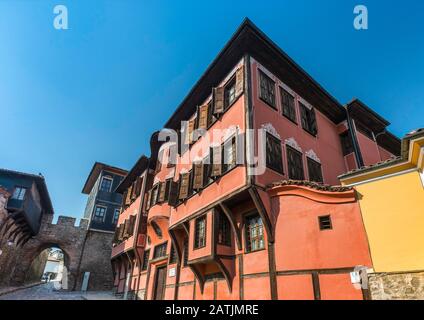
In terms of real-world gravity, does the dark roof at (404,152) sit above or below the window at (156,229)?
below

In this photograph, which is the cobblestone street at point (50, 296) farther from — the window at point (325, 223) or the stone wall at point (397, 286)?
the stone wall at point (397, 286)

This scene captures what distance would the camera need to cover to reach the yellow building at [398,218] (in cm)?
565

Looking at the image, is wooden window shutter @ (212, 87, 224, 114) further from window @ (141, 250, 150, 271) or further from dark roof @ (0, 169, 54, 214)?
dark roof @ (0, 169, 54, 214)

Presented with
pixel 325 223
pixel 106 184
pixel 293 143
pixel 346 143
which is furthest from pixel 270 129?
pixel 106 184

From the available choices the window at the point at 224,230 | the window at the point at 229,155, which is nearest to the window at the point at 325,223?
the window at the point at 229,155

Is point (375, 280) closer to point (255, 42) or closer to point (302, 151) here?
A: point (302, 151)

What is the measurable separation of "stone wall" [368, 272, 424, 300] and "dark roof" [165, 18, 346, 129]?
937cm

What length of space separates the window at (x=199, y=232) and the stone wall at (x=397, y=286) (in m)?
5.84

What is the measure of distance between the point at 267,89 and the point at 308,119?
3.16 m

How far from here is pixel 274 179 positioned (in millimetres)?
9250

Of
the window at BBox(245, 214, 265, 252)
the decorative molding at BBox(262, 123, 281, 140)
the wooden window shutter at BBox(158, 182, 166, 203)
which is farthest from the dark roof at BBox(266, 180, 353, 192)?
the wooden window shutter at BBox(158, 182, 166, 203)

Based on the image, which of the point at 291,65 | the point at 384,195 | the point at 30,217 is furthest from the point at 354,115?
the point at 30,217

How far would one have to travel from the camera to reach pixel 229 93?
11953 millimetres

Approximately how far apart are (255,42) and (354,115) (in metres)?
7.89
